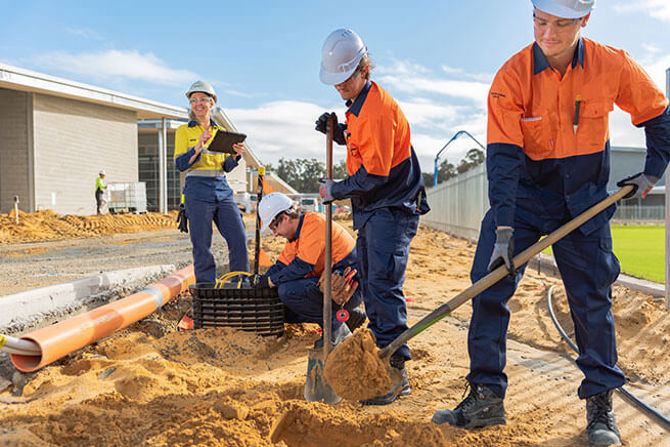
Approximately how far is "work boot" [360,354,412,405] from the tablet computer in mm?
2708

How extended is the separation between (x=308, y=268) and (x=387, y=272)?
1078 mm

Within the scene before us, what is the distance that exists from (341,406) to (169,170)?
1276 inches

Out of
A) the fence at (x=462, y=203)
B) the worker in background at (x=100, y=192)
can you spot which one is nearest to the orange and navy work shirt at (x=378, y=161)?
the fence at (x=462, y=203)

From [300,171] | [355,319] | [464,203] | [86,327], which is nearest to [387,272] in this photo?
[355,319]

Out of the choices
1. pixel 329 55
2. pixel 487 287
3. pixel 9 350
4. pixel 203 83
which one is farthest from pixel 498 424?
pixel 203 83

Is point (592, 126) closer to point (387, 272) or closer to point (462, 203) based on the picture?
point (387, 272)

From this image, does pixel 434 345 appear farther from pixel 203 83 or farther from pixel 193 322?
pixel 203 83

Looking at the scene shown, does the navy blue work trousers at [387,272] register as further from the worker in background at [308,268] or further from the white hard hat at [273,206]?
the white hard hat at [273,206]

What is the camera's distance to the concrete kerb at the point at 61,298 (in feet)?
12.2

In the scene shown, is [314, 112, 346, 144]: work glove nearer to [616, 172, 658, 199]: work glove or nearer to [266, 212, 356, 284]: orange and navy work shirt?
[266, 212, 356, 284]: orange and navy work shirt

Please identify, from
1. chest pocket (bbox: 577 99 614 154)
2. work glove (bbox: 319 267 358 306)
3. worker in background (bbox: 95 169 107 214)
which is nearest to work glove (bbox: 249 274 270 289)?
work glove (bbox: 319 267 358 306)

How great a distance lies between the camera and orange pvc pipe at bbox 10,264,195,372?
291 centimetres

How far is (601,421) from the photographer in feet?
7.72

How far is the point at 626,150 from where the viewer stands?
41.7 metres
